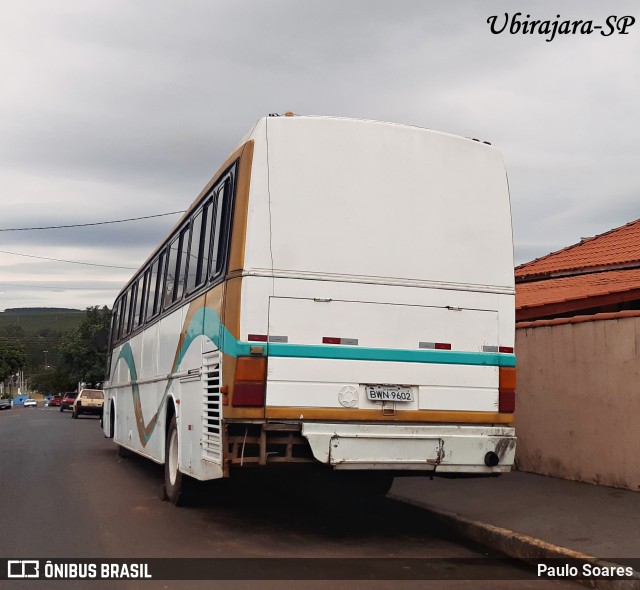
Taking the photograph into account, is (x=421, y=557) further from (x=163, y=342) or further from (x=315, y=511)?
(x=163, y=342)

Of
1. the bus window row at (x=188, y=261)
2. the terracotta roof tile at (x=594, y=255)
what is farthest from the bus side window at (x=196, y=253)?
the terracotta roof tile at (x=594, y=255)

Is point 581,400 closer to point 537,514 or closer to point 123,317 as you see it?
point 537,514

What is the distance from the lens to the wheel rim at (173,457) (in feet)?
33.8

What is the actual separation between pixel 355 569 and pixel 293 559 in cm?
62

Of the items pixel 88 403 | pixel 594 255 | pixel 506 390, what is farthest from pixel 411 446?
pixel 88 403

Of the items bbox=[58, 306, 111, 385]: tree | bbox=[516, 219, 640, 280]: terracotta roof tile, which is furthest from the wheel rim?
bbox=[58, 306, 111, 385]: tree

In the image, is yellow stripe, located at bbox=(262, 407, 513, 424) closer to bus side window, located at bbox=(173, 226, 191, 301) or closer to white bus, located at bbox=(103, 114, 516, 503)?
white bus, located at bbox=(103, 114, 516, 503)

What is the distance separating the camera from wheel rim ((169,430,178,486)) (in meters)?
10.3

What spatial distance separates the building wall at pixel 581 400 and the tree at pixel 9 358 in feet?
327

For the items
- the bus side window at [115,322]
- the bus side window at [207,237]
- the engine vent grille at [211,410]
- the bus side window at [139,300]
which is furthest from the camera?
the bus side window at [115,322]

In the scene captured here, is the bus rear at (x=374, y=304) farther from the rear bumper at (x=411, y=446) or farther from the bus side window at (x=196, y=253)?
the bus side window at (x=196, y=253)

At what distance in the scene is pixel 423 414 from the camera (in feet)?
26.3

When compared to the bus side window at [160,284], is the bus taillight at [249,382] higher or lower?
lower

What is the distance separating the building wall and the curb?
2308 mm
